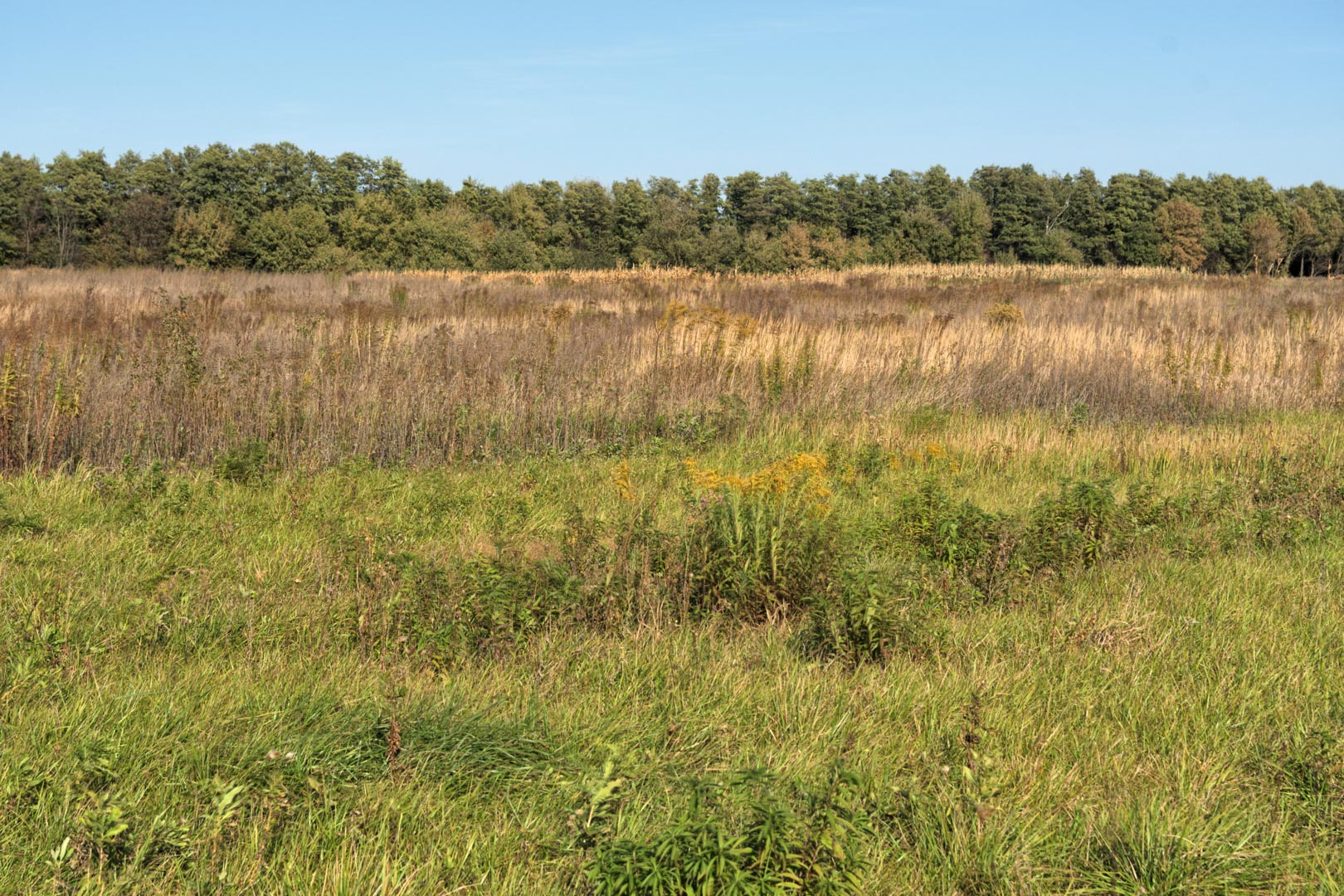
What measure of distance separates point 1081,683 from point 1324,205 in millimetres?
81542

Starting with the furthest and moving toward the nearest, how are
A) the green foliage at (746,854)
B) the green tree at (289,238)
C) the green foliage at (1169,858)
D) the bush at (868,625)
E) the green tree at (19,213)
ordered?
1. the green tree at (19,213)
2. the green tree at (289,238)
3. the bush at (868,625)
4. the green foliage at (1169,858)
5. the green foliage at (746,854)

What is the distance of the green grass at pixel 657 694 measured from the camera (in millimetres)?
2641

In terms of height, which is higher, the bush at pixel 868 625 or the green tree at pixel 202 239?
the green tree at pixel 202 239

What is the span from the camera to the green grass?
8.66 ft

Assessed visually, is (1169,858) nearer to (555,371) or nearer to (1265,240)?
(555,371)

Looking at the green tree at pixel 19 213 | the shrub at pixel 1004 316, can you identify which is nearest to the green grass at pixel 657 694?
the shrub at pixel 1004 316

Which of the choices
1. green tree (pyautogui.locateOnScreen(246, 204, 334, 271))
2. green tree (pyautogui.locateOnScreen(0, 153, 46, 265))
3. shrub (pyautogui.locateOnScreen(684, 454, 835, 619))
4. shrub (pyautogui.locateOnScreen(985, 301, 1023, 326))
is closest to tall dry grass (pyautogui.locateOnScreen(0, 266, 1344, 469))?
shrub (pyautogui.locateOnScreen(985, 301, 1023, 326))

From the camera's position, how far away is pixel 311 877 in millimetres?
2525

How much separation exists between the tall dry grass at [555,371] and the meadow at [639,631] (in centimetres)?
6

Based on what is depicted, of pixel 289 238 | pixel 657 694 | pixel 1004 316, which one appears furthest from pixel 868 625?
pixel 289 238

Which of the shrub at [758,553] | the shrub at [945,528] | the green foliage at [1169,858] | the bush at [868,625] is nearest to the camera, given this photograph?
the green foliage at [1169,858]

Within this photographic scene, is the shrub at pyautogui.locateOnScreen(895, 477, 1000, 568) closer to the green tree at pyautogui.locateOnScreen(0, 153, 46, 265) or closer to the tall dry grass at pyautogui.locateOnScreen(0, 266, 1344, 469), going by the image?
the tall dry grass at pyautogui.locateOnScreen(0, 266, 1344, 469)

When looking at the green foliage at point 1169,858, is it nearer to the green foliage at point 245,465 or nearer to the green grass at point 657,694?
the green grass at point 657,694

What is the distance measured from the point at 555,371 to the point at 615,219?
45.6 m
